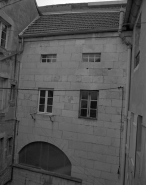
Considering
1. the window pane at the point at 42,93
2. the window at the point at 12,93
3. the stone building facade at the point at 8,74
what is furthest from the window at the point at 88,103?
the window at the point at 12,93

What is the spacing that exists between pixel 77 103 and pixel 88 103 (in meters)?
0.54

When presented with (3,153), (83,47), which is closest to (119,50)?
(83,47)

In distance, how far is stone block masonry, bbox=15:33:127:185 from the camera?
7.54 meters

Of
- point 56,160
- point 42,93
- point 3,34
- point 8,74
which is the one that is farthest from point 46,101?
point 3,34

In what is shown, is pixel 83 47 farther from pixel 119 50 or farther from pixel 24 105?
pixel 24 105

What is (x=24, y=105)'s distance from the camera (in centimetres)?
908

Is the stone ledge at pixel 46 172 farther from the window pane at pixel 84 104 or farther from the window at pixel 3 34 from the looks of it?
the window at pixel 3 34

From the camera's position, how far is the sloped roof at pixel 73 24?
828 cm

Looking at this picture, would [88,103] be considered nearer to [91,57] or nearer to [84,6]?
[91,57]

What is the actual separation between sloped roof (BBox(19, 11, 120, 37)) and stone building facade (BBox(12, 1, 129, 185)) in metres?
0.06

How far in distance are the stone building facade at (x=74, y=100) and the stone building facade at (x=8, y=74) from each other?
383 millimetres

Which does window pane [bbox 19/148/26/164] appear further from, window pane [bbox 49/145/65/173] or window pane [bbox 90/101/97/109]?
window pane [bbox 90/101/97/109]

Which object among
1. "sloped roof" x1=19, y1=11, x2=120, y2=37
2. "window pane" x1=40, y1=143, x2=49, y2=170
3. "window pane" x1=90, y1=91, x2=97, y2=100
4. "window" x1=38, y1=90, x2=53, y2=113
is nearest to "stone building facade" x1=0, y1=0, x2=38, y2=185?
"sloped roof" x1=19, y1=11, x2=120, y2=37

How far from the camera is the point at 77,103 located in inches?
320
